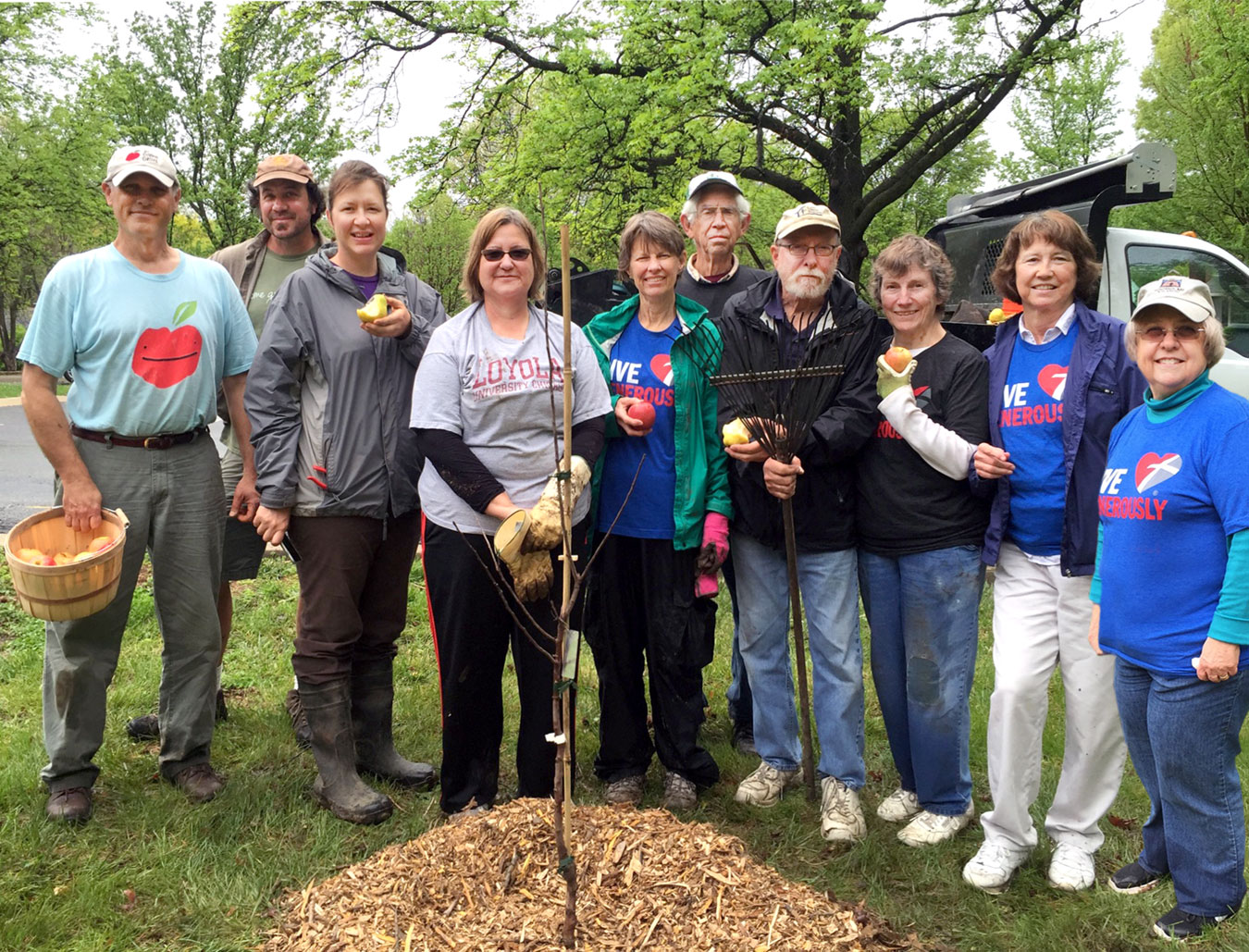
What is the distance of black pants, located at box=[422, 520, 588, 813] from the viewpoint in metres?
3.31

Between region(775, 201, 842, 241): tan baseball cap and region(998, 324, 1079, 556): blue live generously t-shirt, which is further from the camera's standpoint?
region(775, 201, 842, 241): tan baseball cap

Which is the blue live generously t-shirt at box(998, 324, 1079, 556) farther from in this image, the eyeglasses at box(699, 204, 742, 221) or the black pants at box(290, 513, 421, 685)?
the black pants at box(290, 513, 421, 685)

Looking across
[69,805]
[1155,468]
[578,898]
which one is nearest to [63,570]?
[69,805]

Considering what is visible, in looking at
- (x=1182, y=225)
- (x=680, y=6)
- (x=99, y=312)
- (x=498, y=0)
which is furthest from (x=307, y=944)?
(x=1182, y=225)

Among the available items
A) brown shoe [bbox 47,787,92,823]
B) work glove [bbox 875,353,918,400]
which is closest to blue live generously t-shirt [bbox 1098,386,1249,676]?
work glove [bbox 875,353,918,400]

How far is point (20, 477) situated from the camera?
10.7 m

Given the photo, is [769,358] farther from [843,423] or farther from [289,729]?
[289,729]

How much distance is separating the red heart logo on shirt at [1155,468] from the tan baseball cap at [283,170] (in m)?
3.45

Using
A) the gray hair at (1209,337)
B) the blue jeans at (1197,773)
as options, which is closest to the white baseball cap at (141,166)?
the gray hair at (1209,337)

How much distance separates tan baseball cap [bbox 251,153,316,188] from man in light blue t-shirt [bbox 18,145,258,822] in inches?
19.2

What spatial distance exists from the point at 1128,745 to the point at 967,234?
18.9 feet

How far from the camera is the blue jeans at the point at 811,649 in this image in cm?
348

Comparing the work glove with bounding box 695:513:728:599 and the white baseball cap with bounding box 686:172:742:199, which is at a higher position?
the white baseball cap with bounding box 686:172:742:199

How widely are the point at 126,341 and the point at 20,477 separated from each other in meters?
8.83
